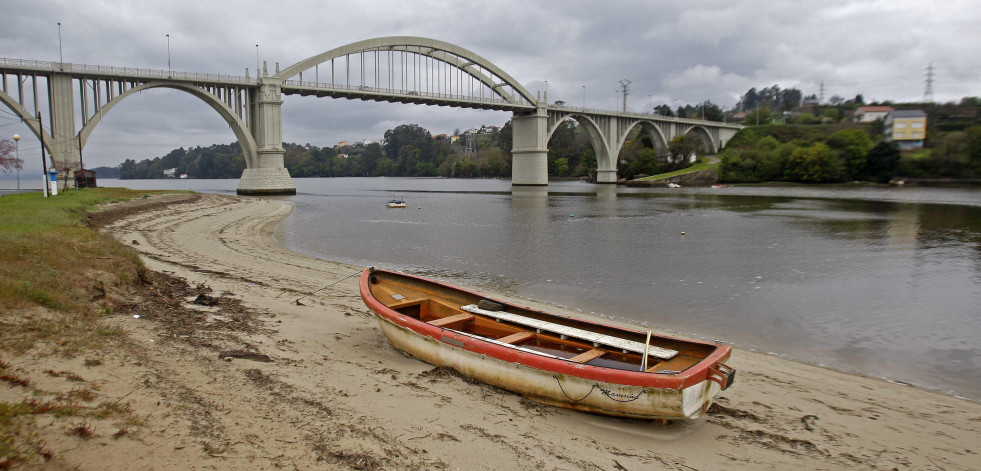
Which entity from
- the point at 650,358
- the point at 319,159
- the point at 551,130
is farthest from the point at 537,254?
the point at 319,159

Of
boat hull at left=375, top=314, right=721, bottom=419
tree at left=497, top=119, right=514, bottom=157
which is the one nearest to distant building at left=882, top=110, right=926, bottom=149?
tree at left=497, top=119, right=514, bottom=157

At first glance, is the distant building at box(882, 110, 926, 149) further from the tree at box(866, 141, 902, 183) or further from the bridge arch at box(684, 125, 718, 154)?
the bridge arch at box(684, 125, 718, 154)

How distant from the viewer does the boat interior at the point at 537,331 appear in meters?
5.58

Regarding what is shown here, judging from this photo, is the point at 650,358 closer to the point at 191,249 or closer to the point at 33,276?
the point at 33,276

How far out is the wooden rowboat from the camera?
490 cm

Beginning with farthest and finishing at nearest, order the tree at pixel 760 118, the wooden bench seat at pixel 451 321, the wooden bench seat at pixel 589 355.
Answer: the tree at pixel 760 118, the wooden bench seat at pixel 451 321, the wooden bench seat at pixel 589 355

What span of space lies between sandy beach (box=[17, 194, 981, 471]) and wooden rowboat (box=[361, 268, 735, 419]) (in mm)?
216

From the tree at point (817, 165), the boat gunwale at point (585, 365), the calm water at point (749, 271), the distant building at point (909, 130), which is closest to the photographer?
the boat gunwale at point (585, 365)

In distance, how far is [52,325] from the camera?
504 cm

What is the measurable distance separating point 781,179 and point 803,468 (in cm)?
8578

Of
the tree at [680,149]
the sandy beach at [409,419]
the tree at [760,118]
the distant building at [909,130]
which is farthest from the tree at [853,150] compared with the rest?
the sandy beach at [409,419]

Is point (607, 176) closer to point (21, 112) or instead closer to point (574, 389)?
point (21, 112)

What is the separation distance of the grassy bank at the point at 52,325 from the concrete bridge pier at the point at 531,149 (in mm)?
76076

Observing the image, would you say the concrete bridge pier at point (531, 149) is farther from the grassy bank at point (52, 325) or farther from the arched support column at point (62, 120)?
the grassy bank at point (52, 325)
